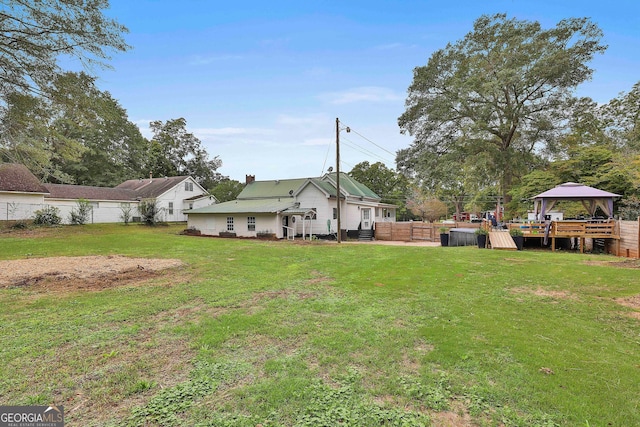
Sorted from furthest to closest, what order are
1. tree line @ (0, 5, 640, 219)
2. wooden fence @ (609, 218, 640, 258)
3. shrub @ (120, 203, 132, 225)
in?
1. shrub @ (120, 203, 132, 225)
2. tree line @ (0, 5, 640, 219)
3. wooden fence @ (609, 218, 640, 258)

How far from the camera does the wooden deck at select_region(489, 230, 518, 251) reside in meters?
15.1

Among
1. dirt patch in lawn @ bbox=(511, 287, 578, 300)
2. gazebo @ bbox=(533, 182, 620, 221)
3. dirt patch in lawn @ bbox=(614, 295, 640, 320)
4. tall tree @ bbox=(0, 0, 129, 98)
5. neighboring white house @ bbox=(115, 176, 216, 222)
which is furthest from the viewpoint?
neighboring white house @ bbox=(115, 176, 216, 222)

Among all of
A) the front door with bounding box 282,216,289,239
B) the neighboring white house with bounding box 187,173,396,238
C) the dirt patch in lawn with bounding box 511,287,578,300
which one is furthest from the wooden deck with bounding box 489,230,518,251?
the front door with bounding box 282,216,289,239

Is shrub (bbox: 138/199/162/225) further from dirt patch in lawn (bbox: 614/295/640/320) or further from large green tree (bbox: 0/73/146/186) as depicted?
dirt patch in lawn (bbox: 614/295/640/320)

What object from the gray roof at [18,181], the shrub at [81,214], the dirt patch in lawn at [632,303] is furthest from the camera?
the shrub at [81,214]

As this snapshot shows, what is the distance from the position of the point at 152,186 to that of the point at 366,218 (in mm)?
26846

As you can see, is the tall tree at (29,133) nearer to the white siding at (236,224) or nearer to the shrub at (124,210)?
the white siding at (236,224)

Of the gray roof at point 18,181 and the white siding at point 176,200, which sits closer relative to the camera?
the gray roof at point 18,181

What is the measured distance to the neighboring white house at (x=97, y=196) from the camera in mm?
23922

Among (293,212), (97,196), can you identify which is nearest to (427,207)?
(293,212)

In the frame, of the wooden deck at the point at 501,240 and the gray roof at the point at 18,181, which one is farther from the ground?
the gray roof at the point at 18,181

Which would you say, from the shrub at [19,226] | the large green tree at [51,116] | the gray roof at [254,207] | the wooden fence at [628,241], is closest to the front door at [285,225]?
the gray roof at [254,207]

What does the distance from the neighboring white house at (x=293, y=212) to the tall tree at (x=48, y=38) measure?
13.5 meters

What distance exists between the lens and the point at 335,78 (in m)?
19.4
